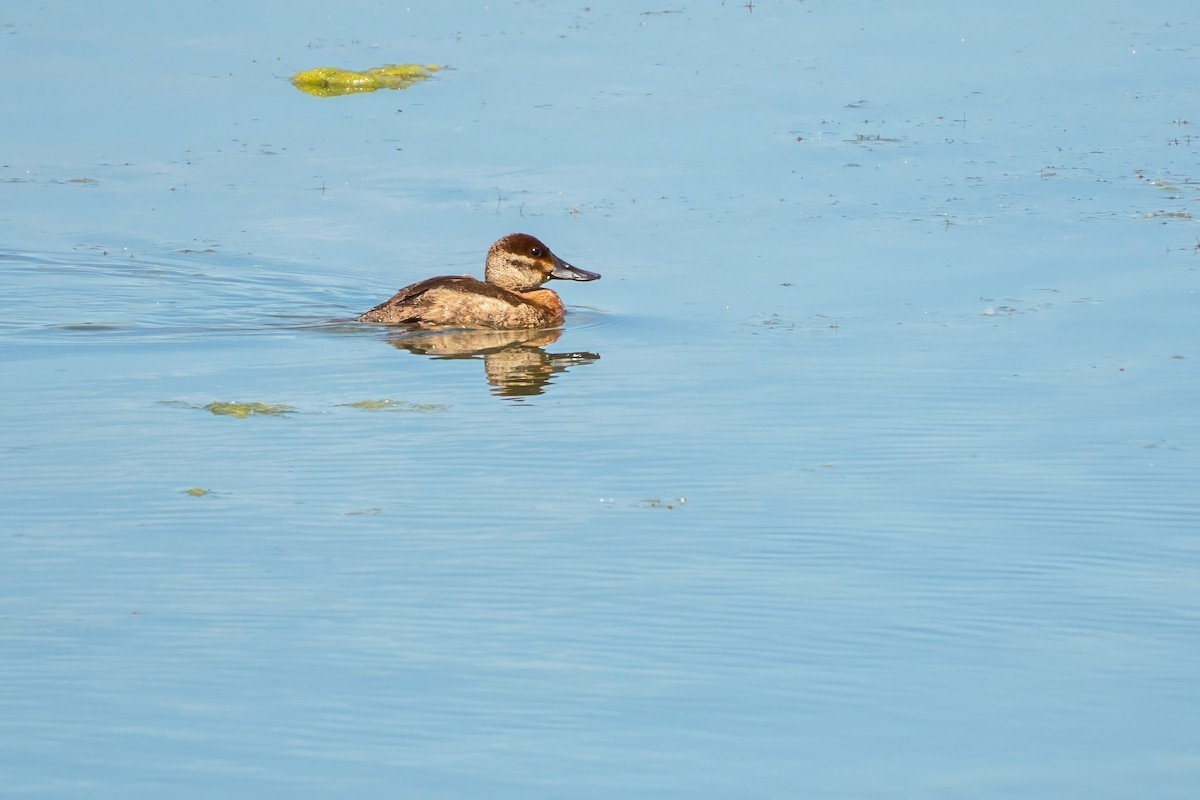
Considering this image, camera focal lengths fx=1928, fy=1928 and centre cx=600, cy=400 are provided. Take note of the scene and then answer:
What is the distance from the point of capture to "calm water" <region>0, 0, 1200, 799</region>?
6824mm

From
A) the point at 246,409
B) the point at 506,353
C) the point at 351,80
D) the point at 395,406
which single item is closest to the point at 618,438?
the point at 395,406

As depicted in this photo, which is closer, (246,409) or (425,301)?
(246,409)

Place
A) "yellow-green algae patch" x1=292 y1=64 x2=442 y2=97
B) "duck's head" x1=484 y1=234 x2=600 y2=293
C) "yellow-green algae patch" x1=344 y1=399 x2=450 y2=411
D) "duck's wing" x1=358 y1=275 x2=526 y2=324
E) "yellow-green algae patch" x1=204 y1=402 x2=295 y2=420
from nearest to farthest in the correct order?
"yellow-green algae patch" x1=204 y1=402 x2=295 y2=420
"yellow-green algae patch" x1=344 y1=399 x2=450 y2=411
"duck's wing" x1=358 y1=275 x2=526 y2=324
"duck's head" x1=484 y1=234 x2=600 y2=293
"yellow-green algae patch" x1=292 y1=64 x2=442 y2=97

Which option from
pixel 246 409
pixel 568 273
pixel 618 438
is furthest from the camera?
pixel 568 273

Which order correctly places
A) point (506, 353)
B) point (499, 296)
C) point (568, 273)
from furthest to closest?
point (568, 273) → point (499, 296) → point (506, 353)

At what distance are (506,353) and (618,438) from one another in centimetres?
325

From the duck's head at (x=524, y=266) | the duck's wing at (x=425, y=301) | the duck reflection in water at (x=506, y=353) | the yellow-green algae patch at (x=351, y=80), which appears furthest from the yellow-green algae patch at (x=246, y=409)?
the yellow-green algae patch at (x=351, y=80)

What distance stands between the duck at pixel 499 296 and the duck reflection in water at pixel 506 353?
0.11 m

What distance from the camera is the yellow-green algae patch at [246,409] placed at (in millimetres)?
11258

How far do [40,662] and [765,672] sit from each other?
9.07 ft

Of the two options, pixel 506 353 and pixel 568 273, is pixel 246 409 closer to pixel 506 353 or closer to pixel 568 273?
pixel 506 353

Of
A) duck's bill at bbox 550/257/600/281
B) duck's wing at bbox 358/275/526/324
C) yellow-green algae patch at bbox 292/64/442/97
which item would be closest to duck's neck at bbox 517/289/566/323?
duck's bill at bbox 550/257/600/281

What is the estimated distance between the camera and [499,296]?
48.0 ft

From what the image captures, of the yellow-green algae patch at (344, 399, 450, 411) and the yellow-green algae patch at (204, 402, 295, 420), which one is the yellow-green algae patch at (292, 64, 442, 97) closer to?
the yellow-green algae patch at (344, 399, 450, 411)
